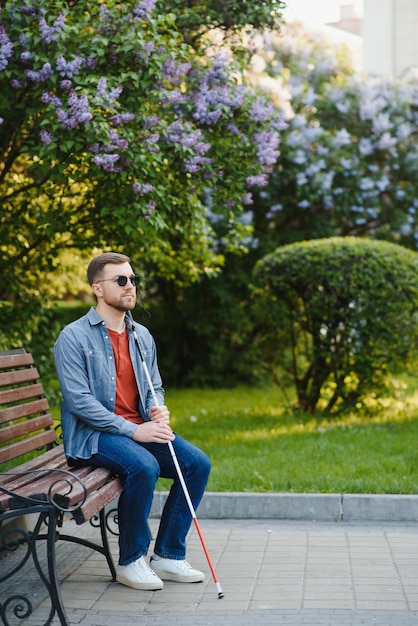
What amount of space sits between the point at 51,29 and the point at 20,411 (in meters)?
3.11

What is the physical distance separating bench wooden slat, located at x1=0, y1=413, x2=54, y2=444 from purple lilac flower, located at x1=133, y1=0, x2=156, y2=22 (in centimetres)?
322

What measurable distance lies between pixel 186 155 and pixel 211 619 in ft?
14.0

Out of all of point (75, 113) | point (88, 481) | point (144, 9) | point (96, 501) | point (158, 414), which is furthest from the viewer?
point (144, 9)

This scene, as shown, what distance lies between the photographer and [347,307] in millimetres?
9742

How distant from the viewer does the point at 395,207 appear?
15805 millimetres

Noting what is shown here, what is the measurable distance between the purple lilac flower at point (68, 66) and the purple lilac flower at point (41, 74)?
74mm

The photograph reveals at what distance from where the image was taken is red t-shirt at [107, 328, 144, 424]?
5320 mm

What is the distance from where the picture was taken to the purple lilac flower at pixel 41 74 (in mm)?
7242

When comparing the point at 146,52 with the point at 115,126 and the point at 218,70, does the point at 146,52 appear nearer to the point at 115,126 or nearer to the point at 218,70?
the point at 115,126

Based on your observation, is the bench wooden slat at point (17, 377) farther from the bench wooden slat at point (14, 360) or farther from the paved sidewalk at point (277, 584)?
the paved sidewalk at point (277, 584)

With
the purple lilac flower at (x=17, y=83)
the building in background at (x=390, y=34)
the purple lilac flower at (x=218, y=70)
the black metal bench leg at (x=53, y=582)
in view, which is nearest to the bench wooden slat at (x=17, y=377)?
the black metal bench leg at (x=53, y=582)

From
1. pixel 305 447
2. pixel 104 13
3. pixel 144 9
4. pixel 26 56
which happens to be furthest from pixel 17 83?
pixel 305 447

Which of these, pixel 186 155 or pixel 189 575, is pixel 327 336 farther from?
pixel 189 575

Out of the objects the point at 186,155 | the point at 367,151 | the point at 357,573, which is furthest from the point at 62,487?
the point at 367,151
